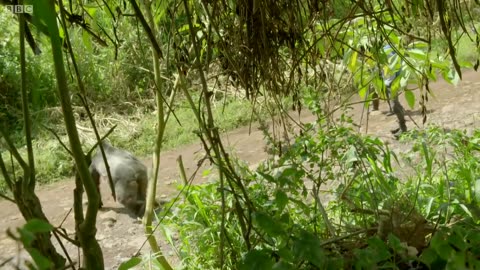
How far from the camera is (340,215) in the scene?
8.50 ft

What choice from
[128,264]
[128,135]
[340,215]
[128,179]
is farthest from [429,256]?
[128,135]

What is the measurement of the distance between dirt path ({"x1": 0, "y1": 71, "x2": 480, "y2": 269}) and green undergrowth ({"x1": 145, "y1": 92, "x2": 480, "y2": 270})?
2.22 ft

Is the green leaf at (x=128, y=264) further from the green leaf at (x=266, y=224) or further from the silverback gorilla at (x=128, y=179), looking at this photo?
the silverback gorilla at (x=128, y=179)

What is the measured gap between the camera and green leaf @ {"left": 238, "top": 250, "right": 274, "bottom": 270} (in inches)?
53.6

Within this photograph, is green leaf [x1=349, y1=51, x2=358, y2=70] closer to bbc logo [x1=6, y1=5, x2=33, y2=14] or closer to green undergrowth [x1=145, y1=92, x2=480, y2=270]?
green undergrowth [x1=145, y1=92, x2=480, y2=270]

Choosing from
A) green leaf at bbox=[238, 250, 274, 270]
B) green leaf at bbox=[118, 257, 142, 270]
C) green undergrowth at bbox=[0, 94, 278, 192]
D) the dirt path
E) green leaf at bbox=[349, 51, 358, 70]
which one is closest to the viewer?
green leaf at bbox=[118, 257, 142, 270]

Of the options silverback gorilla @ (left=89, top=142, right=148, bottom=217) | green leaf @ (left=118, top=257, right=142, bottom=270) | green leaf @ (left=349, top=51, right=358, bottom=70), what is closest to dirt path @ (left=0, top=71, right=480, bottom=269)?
silverback gorilla @ (left=89, top=142, right=148, bottom=217)

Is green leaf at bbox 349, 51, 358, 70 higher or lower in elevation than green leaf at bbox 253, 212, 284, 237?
higher

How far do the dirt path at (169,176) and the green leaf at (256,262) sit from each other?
2476mm

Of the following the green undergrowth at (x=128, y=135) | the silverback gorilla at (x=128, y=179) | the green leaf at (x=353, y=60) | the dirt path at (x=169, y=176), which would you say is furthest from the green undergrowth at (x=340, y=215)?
the green undergrowth at (x=128, y=135)

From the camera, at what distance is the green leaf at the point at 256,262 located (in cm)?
136

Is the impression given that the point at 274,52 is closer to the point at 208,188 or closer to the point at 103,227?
the point at 208,188

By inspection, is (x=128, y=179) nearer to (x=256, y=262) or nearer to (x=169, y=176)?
(x=169, y=176)

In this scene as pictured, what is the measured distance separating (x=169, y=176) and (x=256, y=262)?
5.03 metres
